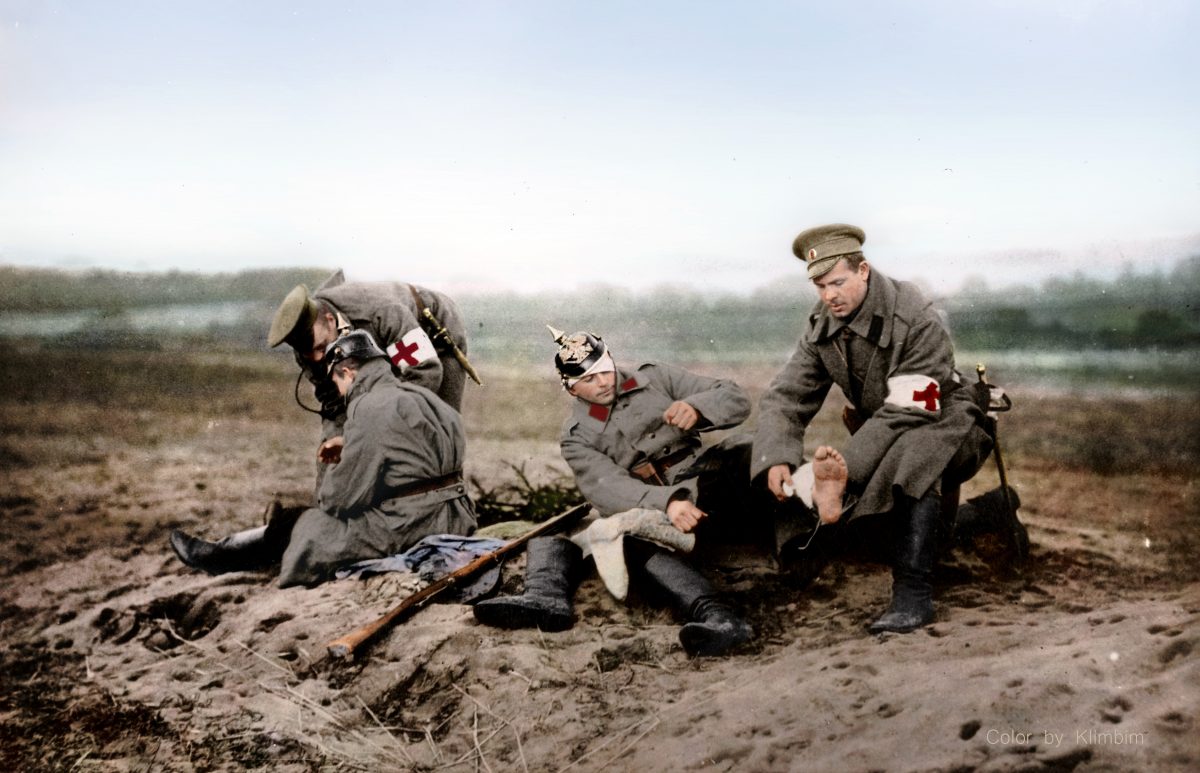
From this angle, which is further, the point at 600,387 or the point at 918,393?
the point at 600,387

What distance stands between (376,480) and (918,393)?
1995mm

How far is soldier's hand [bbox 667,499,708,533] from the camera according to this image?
368cm

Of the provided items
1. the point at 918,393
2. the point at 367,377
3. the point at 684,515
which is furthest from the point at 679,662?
the point at 367,377

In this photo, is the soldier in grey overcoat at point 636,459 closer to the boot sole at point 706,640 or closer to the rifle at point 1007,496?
the boot sole at point 706,640

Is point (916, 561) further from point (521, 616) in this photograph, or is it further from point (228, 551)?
point (228, 551)

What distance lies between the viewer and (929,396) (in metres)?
3.49

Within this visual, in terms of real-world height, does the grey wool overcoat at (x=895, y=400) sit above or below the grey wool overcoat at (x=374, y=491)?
above

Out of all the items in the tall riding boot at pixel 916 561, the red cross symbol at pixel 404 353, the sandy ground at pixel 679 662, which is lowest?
the sandy ground at pixel 679 662

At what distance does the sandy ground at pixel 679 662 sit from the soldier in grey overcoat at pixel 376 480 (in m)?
0.18

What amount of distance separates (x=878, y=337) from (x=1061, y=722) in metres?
1.23

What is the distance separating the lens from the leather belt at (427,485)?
4293 mm

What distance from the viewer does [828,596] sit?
3627mm

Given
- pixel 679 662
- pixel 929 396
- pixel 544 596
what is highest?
pixel 929 396

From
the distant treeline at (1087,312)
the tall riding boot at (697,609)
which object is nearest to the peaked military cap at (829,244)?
the distant treeline at (1087,312)
